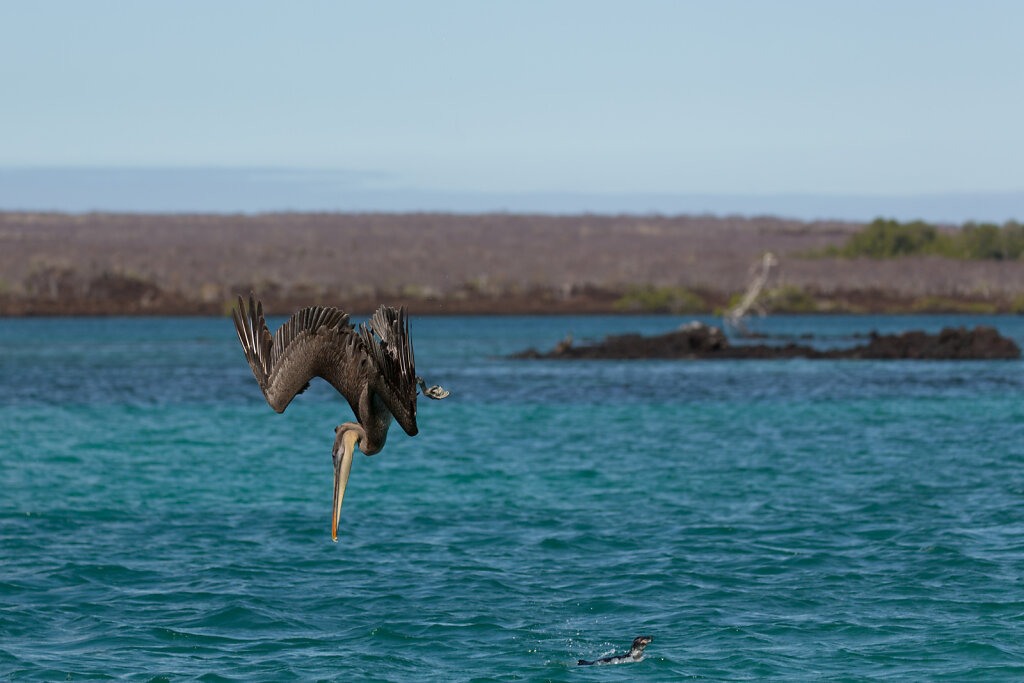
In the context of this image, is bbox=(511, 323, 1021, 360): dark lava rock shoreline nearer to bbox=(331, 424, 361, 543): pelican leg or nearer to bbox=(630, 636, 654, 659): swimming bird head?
bbox=(630, 636, 654, 659): swimming bird head

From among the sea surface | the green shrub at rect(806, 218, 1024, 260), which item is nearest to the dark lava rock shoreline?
the sea surface

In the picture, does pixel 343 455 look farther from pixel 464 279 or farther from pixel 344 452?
pixel 464 279

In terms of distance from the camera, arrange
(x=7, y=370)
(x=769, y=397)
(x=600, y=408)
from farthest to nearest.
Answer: (x=7, y=370) < (x=769, y=397) < (x=600, y=408)

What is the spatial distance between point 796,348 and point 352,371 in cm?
6418

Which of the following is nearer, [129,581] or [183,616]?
[183,616]

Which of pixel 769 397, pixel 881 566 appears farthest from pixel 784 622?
pixel 769 397

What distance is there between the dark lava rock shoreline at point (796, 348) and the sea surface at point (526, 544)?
22.2 metres

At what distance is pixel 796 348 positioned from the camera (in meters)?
72.3

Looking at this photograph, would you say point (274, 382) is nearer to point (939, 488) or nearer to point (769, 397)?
point (939, 488)

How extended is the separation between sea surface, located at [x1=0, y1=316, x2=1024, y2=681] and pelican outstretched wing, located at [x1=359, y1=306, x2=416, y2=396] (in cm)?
490

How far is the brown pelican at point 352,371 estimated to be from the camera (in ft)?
33.7

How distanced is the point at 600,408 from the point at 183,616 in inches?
1164

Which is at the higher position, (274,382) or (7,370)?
(274,382)

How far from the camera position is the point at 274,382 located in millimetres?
10820
